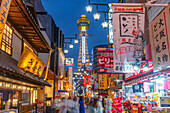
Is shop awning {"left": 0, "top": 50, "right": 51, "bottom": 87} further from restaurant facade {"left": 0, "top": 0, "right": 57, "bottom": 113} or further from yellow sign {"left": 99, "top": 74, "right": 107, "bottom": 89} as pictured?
yellow sign {"left": 99, "top": 74, "right": 107, "bottom": 89}

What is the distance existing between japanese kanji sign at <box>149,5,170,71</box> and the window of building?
8607 mm

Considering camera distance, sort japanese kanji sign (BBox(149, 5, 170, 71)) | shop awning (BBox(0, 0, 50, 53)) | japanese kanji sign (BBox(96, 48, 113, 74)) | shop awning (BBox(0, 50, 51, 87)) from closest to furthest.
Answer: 1. japanese kanji sign (BBox(149, 5, 170, 71))
2. shop awning (BBox(0, 50, 51, 87))
3. shop awning (BBox(0, 0, 50, 53))
4. japanese kanji sign (BBox(96, 48, 113, 74))

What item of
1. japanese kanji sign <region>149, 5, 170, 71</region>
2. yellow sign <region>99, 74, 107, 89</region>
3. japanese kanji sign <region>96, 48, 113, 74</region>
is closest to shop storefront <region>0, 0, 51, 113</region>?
japanese kanji sign <region>96, 48, 113, 74</region>

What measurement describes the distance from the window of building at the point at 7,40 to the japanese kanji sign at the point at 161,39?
8.61m

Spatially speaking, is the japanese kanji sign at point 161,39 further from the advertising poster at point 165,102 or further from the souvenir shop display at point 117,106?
the souvenir shop display at point 117,106

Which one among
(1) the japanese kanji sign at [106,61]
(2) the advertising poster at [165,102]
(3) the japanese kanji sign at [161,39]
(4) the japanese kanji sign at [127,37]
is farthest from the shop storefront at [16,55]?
(2) the advertising poster at [165,102]

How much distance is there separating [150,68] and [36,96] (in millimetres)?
13376

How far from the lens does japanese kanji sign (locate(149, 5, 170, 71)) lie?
7.42m

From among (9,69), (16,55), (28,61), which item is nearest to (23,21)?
(16,55)

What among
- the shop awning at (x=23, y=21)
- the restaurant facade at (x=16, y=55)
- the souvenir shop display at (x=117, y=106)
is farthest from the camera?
the souvenir shop display at (x=117, y=106)

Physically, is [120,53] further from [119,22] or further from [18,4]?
[18,4]

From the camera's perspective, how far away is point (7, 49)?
11.5m

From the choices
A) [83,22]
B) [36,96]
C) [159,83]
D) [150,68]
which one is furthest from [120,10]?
[83,22]

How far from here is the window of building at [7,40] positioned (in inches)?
431
